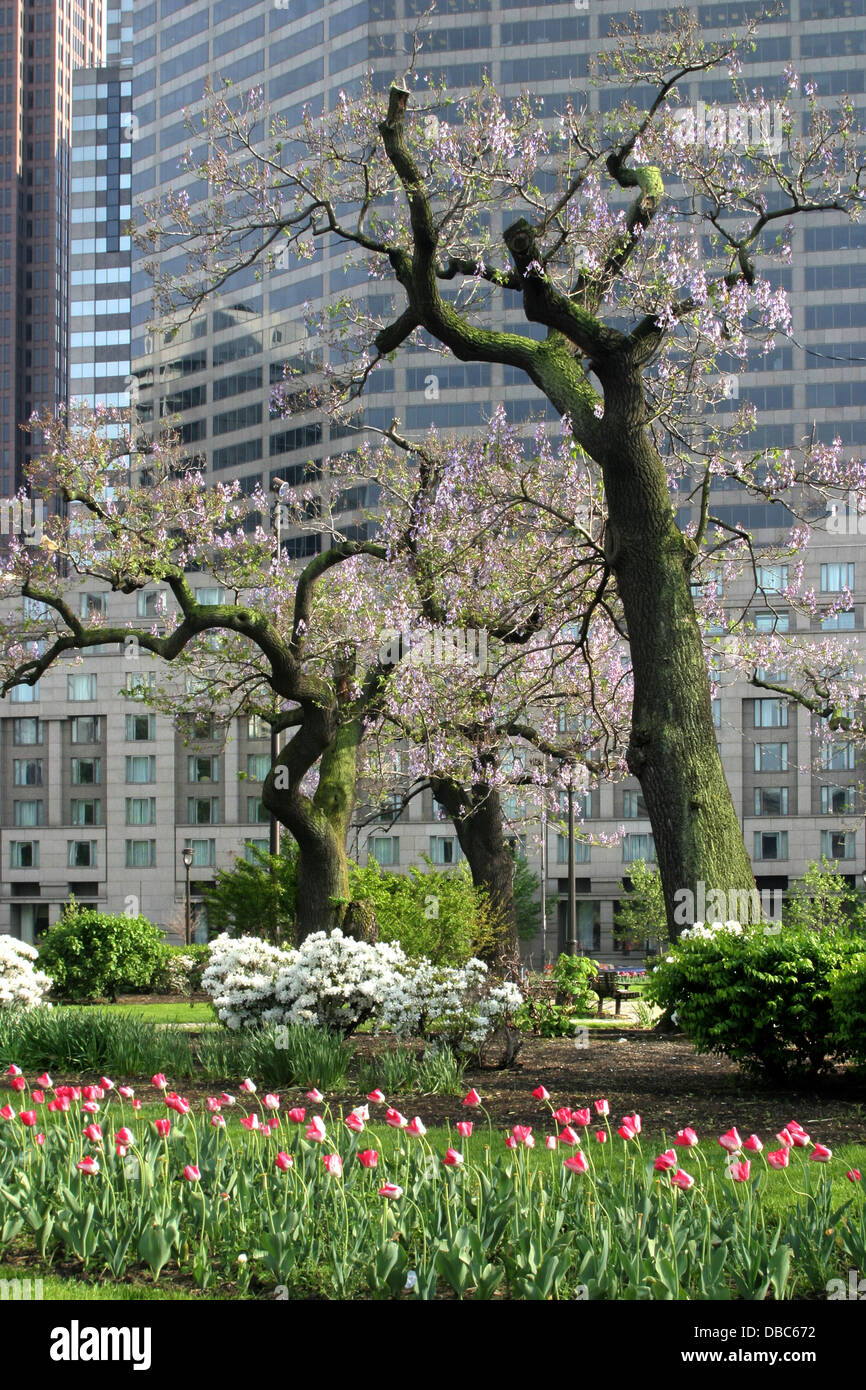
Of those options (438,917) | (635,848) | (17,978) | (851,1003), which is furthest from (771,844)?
(851,1003)

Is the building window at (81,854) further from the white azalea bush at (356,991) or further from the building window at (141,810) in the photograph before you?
the white azalea bush at (356,991)

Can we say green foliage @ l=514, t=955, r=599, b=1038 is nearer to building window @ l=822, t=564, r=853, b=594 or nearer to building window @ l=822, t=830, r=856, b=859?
building window @ l=822, t=564, r=853, b=594

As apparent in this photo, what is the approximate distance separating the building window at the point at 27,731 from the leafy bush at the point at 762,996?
71.9 meters

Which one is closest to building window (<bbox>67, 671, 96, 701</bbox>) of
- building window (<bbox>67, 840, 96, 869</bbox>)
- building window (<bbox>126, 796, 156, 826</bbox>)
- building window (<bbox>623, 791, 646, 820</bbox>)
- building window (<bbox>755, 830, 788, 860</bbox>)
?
building window (<bbox>126, 796, 156, 826</bbox>)

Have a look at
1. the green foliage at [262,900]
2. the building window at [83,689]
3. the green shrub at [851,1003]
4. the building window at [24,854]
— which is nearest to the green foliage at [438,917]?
the green foliage at [262,900]

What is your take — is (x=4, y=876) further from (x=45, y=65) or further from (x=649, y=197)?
(x=45, y=65)

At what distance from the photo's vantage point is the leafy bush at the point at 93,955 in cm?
2720

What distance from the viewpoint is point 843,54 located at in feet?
241

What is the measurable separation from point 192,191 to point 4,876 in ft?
150

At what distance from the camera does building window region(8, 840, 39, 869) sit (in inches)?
3071

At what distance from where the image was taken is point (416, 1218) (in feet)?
19.3
